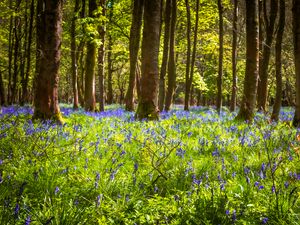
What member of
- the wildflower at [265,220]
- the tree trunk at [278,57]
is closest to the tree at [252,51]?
the tree trunk at [278,57]

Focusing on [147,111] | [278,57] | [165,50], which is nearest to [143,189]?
[147,111]

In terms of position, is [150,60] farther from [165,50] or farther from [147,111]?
[165,50]

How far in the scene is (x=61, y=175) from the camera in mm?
4367

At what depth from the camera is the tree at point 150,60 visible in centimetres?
1063

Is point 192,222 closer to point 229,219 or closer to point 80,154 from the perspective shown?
point 229,219

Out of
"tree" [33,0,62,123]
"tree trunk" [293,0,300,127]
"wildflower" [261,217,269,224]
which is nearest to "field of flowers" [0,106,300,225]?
"wildflower" [261,217,269,224]

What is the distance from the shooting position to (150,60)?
10711 mm

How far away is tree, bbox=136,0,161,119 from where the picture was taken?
34.9 feet

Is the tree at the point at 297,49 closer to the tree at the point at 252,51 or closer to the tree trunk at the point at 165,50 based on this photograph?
the tree at the point at 252,51

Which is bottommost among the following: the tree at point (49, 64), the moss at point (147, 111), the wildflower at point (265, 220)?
the wildflower at point (265, 220)

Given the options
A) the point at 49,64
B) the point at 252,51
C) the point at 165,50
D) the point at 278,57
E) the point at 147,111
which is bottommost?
the point at 147,111

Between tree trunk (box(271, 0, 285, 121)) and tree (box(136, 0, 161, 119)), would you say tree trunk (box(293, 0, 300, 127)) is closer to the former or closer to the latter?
tree trunk (box(271, 0, 285, 121))

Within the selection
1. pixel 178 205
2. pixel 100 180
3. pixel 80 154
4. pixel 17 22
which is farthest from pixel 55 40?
pixel 17 22

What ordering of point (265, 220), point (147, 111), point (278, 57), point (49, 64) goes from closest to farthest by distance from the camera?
point (265, 220) → point (49, 64) → point (147, 111) → point (278, 57)
